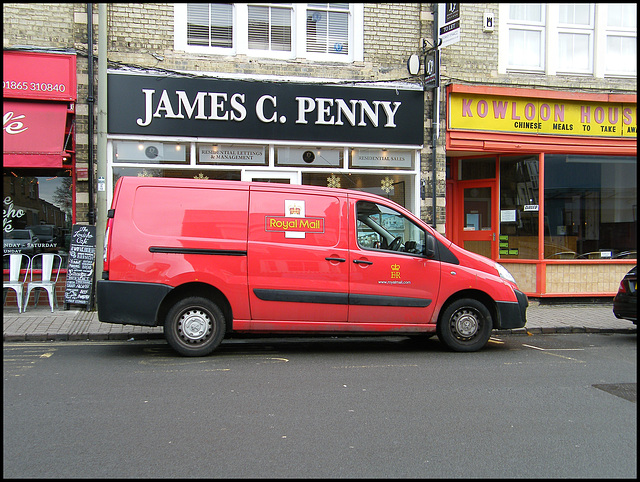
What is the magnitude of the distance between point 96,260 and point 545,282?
9520mm

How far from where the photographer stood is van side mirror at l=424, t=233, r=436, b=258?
7234 millimetres

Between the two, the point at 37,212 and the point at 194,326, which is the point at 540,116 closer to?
the point at 194,326

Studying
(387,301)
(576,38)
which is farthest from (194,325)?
(576,38)

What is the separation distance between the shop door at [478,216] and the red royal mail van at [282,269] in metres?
5.48

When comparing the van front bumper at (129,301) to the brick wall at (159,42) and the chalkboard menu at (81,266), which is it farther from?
the brick wall at (159,42)

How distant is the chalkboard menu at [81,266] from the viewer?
9.96 meters

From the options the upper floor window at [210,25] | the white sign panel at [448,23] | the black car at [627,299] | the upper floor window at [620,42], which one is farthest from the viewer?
the upper floor window at [620,42]

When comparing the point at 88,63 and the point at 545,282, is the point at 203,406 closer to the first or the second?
the point at 88,63

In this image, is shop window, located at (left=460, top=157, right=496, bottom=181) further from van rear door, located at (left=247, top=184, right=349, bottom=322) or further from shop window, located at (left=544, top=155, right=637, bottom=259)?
van rear door, located at (left=247, top=184, right=349, bottom=322)

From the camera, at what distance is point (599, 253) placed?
1264 cm

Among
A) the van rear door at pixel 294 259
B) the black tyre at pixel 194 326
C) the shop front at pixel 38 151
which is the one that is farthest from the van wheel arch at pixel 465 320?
the shop front at pixel 38 151

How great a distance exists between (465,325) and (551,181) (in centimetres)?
662

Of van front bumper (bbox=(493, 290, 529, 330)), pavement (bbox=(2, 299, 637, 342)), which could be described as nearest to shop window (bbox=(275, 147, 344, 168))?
pavement (bbox=(2, 299, 637, 342))

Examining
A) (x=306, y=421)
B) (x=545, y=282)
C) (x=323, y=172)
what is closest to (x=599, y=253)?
(x=545, y=282)
